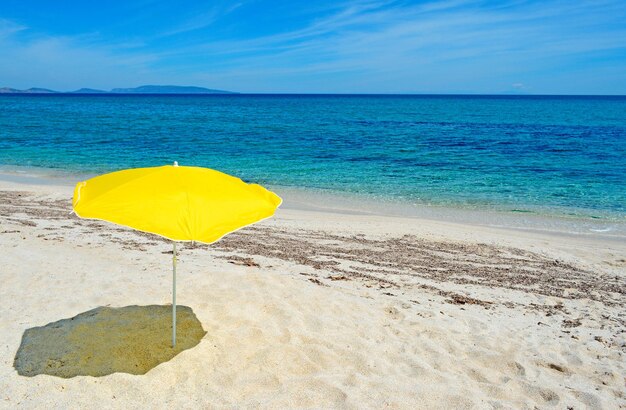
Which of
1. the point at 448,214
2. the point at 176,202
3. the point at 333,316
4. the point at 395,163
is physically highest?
the point at 176,202

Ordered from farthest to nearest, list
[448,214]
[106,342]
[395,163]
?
[395,163] < [448,214] < [106,342]

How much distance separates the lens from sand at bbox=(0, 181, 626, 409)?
5.16 metres

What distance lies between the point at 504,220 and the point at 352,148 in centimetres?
1941

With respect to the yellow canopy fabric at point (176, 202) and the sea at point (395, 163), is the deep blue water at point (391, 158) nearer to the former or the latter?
the sea at point (395, 163)

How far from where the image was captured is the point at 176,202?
4.79 metres

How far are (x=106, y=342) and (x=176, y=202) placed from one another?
2.37m

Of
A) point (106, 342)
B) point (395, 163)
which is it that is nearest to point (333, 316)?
point (106, 342)

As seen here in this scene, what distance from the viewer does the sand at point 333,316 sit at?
5156 millimetres

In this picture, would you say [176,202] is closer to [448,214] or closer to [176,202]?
[176,202]

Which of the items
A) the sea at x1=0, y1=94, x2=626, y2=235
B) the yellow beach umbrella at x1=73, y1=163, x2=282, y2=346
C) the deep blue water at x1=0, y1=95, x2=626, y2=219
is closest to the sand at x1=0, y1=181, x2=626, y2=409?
the yellow beach umbrella at x1=73, y1=163, x2=282, y2=346

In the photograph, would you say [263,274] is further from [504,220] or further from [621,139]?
[621,139]

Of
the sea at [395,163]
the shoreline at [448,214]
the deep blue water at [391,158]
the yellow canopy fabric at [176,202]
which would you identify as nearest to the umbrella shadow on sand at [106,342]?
the yellow canopy fabric at [176,202]

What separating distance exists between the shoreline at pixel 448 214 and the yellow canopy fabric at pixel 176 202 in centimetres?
1183

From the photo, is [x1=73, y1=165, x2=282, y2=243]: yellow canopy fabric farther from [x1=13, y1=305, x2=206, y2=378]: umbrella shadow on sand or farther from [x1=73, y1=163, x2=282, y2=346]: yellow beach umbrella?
[x1=13, y1=305, x2=206, y2=378]: umbrella shadow on sand
